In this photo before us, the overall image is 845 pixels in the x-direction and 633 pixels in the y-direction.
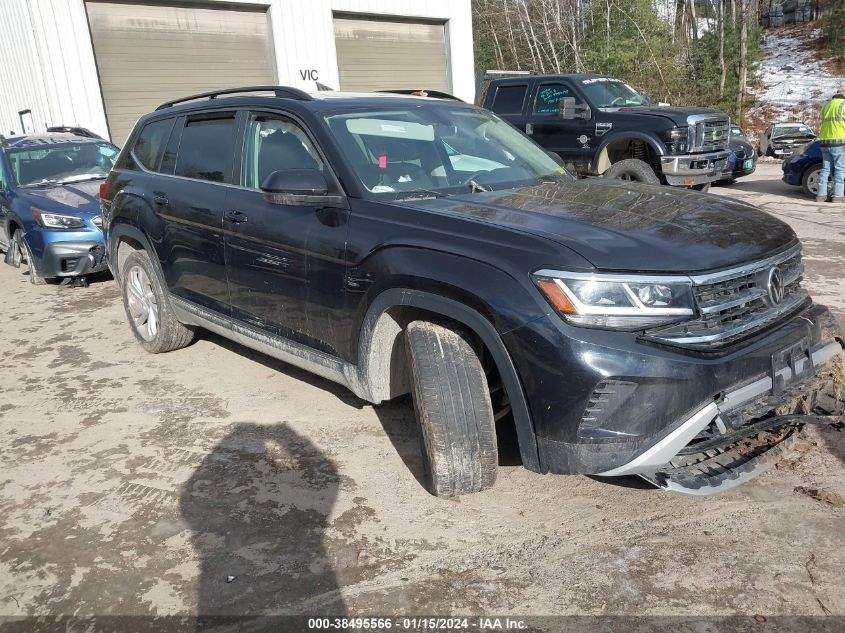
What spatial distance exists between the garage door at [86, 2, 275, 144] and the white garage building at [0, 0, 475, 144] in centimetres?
2

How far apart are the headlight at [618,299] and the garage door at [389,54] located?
1483cm

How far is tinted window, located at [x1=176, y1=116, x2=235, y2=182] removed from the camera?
13.8 feet

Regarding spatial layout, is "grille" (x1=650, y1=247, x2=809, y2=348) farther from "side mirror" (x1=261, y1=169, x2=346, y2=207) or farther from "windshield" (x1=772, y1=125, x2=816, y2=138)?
"windshield" (x1=772, y1=125, x2=816, y2=138)

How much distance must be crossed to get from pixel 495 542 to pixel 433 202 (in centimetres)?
156

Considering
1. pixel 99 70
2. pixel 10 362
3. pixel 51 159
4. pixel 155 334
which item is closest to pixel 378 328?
pixel 155 334

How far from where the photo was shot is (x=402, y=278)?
118 inches

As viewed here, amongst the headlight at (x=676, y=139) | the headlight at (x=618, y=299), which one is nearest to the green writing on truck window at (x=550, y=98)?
the headlight at (x=676, y=139)

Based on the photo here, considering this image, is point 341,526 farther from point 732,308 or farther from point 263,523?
point 732,308

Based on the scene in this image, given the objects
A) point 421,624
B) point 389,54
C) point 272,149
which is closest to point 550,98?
point 389,54

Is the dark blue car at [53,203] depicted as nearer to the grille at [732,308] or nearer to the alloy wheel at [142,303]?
the alloy wheel at [142,303]

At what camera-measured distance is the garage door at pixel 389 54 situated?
53.7ft

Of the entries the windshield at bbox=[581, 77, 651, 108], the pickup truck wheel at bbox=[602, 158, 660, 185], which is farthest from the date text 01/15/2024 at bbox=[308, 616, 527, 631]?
the windshield at bbox=[581, 77, 651, 108]

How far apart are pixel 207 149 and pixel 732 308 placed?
327cm

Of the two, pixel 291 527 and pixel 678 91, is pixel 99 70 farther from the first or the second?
pixel 678 91
